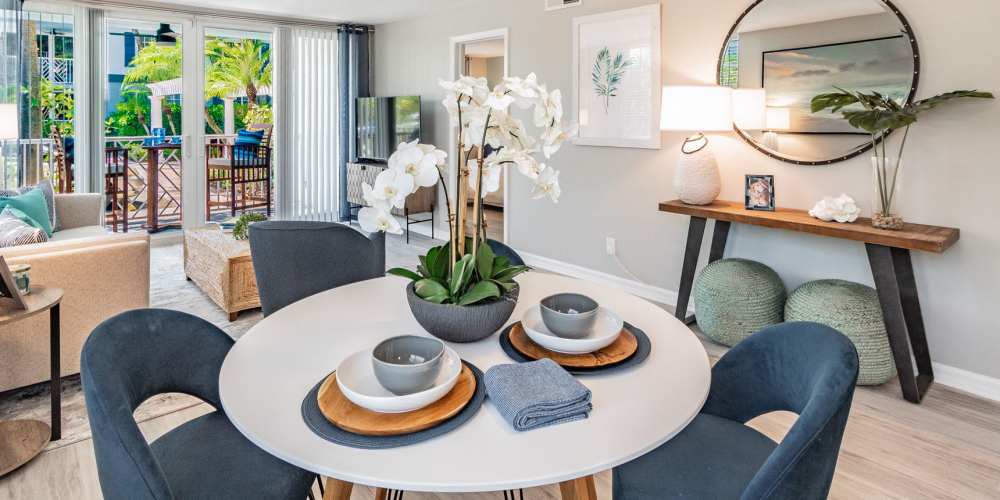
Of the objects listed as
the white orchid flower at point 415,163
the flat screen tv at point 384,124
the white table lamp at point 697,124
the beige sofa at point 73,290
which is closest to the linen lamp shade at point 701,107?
the white table lamp at point 697,124

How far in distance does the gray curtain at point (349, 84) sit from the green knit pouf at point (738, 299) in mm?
4773

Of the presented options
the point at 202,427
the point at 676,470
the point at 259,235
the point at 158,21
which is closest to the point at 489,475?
the point at 676,470

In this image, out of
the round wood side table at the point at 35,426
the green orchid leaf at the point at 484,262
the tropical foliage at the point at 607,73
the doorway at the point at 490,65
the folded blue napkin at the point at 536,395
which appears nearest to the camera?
the folded blue napkin at the point at 536,395

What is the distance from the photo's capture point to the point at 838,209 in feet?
9.61

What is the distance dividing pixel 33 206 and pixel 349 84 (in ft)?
12.5

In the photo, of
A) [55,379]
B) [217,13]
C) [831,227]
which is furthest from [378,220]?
[217,13]

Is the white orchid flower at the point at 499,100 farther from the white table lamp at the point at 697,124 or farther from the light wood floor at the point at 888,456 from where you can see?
the white table lamp at the point at 697,124

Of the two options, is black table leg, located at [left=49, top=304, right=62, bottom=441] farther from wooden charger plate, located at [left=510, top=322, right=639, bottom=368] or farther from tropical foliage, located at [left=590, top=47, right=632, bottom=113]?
tropical foliage, located at [left=590, top=47, right=632, bottom=113]

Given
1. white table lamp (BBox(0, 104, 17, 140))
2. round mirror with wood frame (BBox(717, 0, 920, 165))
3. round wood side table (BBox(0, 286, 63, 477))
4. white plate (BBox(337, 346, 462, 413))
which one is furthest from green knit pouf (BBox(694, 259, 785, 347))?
white table lamp (BBox(0, 104, 17, 140))

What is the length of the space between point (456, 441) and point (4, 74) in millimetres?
5745

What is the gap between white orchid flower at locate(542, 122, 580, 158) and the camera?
1.28m

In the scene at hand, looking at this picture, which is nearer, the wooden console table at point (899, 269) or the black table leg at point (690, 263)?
the wooden console table at point (899, 269)

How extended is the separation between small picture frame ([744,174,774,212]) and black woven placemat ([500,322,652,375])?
87.2 inches

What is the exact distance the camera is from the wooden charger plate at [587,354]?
125cm
